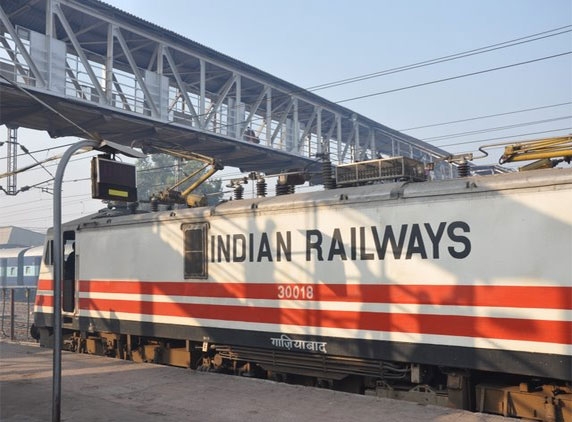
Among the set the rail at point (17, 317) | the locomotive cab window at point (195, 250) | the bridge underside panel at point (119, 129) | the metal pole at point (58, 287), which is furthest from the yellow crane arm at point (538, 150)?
the rail at point (17, 317)

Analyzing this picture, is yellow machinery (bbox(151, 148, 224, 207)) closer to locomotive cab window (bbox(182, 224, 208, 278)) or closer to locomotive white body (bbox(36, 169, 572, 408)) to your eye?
locomotive white body (bbox(36, 169, 572, 408))

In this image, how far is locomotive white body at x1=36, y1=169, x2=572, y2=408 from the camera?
694 cm

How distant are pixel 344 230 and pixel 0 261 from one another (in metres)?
42.6

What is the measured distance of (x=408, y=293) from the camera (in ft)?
26.1

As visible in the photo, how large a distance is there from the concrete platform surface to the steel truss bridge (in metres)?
6.34

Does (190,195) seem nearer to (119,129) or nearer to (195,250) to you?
(195,250)

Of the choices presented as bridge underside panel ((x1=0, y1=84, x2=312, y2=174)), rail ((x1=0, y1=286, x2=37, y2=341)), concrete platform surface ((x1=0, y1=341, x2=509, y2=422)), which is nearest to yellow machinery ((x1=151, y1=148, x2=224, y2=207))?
bridge underside panel ((x1=0, y1=84, x2=312, y2=174))

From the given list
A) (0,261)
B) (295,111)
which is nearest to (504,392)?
(295,111)

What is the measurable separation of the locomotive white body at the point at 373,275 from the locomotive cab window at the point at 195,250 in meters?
0.03

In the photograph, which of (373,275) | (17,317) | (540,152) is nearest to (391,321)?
(373,275)

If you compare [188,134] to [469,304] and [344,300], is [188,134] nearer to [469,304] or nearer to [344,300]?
[344,300]

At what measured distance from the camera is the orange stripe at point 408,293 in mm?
6848

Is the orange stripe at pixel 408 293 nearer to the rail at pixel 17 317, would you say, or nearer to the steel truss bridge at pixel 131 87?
the steel truss bridge at pixel 131 87

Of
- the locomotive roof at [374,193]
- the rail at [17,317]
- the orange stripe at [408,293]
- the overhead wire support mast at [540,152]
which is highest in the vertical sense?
the overhead wire support mast at [540,152]
